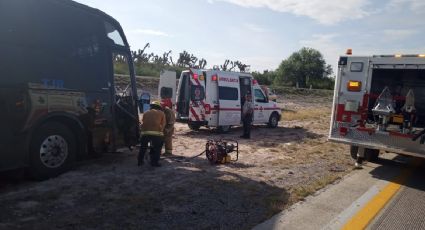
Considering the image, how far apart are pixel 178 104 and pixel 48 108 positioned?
28.6 feet

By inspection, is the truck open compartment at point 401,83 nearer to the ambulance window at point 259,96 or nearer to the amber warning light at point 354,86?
the amber warning light at point 354,86

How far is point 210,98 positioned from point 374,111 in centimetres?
718

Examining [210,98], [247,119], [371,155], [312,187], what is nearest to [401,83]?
[371,155]

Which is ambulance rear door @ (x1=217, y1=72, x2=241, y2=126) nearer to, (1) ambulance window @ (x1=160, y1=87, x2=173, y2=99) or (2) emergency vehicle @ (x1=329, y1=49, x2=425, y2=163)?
(1) ambulance window @ (x1=160, y1=87, x2=173, y2=99)

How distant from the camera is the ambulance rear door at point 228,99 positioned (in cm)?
1530

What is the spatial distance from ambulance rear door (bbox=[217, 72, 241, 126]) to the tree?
69.0 metres

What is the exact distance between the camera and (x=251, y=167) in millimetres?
8859

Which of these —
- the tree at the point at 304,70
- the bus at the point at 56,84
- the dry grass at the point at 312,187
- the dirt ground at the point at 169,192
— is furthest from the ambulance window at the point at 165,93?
the tree at the point at 304,70

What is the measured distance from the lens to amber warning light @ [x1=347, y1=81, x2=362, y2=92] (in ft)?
29.7

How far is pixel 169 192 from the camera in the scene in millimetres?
6465

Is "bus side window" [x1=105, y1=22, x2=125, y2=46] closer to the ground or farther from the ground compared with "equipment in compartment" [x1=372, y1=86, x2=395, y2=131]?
farther from the ground

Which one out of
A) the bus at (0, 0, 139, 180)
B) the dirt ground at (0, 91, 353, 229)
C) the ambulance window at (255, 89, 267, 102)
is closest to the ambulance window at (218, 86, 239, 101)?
the ambulance window at (255, 89, 267, 102)

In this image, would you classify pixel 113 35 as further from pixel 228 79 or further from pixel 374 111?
pixel 228 79

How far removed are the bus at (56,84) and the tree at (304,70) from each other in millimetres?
77254
